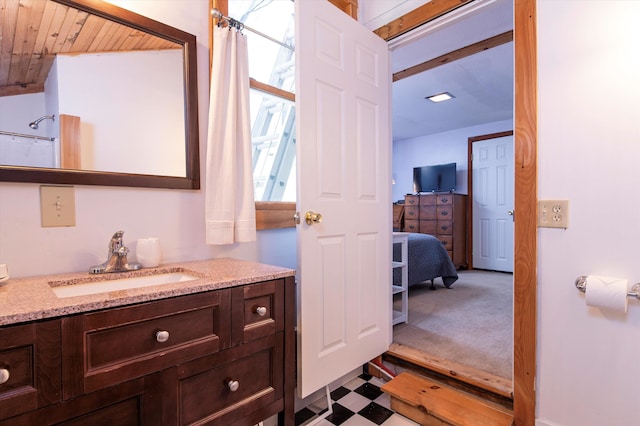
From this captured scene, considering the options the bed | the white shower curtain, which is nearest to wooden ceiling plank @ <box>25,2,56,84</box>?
the white shower curtain

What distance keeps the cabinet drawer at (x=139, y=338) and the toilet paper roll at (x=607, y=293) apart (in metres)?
1.36

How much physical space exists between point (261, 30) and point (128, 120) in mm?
1041

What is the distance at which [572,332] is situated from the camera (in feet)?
4.45

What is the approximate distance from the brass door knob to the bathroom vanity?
41 centimetres

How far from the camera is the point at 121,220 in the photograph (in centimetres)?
125

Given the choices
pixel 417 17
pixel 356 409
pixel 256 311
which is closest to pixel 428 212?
pixel 417 17

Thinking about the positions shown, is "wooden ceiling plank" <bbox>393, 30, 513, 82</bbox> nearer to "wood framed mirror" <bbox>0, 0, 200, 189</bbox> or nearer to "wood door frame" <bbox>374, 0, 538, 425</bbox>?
"wood door frame" <bbox>374, 0, 538, 425</bbox>

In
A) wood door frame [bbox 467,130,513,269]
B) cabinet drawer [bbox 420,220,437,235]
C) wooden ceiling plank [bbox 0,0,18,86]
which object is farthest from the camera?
wood door frame [bbox 467,130,513,269]

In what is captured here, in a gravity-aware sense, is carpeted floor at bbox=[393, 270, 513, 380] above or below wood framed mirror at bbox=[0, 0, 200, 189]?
below

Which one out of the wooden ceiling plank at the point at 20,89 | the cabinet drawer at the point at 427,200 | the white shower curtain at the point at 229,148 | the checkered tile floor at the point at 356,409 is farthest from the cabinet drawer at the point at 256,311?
the cabinet drawer at the point at 427,200

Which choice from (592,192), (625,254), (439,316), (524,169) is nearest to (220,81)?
(524,169)

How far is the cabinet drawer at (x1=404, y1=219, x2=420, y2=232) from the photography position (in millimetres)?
5625

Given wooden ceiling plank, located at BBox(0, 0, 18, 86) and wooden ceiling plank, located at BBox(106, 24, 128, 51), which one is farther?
wooden ceiling plank, located at BBox(106, 24, 128, 51)

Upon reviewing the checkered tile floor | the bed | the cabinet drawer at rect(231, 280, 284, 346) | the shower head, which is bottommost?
the checkered tile floor
